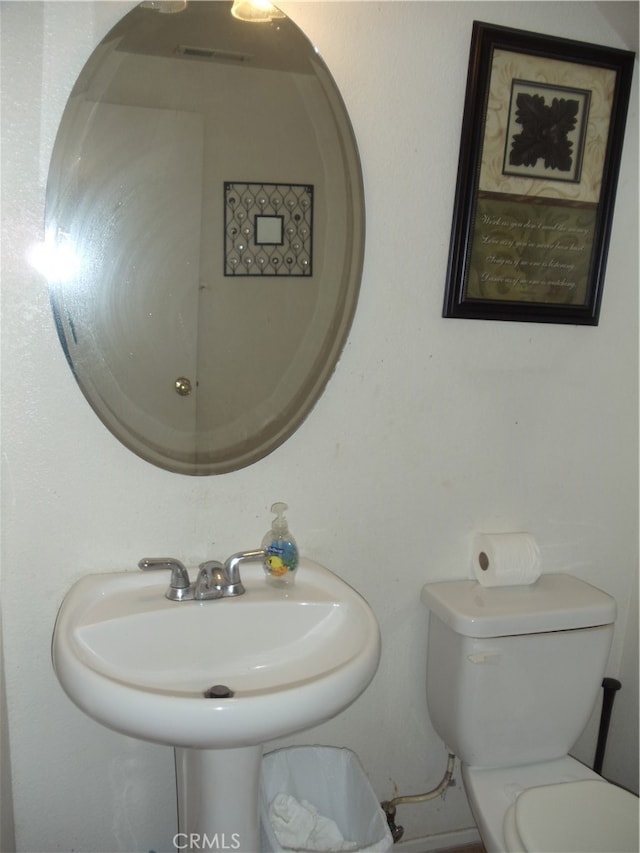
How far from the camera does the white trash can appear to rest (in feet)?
4.24

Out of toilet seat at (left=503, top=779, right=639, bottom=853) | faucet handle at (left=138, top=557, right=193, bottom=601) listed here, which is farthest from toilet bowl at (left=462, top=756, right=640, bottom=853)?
faucet handle at (left=138, top=557, right=193, bottom=601)

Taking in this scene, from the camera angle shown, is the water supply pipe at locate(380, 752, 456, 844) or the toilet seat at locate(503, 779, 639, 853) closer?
the toilet seat at locate(503, 779, 639, 853)

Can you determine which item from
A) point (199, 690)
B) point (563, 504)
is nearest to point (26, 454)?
point (199, 690)

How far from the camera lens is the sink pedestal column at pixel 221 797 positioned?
1.08 metres

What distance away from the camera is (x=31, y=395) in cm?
116

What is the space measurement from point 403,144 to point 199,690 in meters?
1.10

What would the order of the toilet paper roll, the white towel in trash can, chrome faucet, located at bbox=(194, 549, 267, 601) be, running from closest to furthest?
chrome faucet, located at bbox=(194, 549, 267, 601)
the white towel in trash can
the toilet paper roll

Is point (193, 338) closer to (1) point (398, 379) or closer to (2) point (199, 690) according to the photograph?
(1) point (398, 379)

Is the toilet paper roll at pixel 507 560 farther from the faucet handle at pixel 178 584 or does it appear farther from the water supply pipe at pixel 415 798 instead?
the faucet handle at pixel 178 584

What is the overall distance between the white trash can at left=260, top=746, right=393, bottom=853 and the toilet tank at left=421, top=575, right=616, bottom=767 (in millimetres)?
228

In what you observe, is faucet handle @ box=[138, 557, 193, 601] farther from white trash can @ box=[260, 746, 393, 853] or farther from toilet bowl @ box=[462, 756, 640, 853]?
toilet bowl @ box=[462, 756, 640, 853]

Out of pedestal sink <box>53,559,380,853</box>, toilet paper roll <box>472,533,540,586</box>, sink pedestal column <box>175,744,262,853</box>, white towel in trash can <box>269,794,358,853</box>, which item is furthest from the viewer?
toilet paper roll <box>472,533,540,586</box>

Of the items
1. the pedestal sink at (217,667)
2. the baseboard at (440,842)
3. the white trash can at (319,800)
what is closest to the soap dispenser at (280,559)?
the pedestal sink at (217,667)

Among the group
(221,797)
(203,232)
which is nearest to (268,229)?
(203,232)
